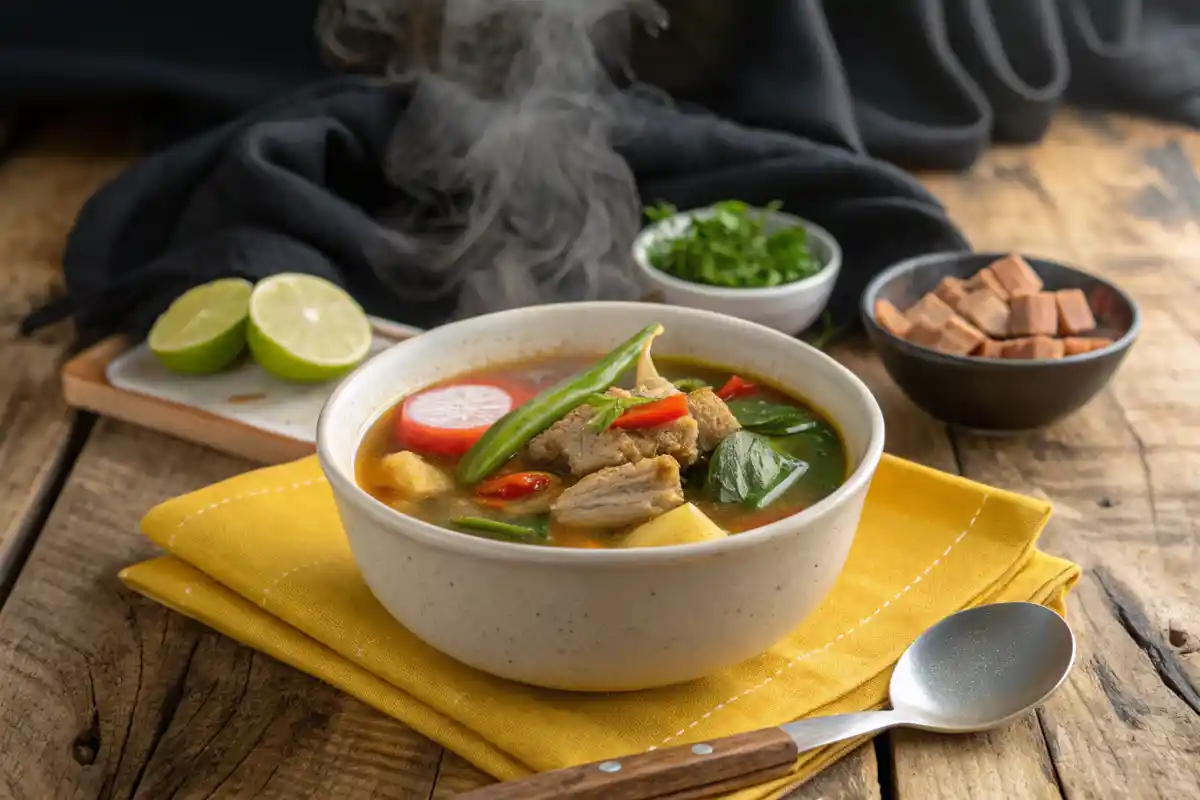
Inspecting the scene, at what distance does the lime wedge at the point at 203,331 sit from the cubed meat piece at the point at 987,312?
1377 millimetres

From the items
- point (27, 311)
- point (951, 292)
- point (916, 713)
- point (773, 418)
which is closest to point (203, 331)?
point (27, 311)

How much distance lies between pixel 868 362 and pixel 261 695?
1509 millimetres

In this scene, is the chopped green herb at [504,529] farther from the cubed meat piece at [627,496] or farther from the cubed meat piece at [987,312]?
the cubed meat piece at [987,312]

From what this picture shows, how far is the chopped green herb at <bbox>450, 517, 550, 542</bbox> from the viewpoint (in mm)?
1536

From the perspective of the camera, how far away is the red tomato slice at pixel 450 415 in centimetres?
177

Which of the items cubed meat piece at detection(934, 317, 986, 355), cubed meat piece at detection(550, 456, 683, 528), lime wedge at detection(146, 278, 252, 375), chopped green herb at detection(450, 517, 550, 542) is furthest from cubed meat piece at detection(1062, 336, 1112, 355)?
lime wedge at detection(146, 278, 252, 375)

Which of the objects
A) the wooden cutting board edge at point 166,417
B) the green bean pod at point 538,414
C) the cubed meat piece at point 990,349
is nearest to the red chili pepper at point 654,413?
the green bean pod at point 538,414

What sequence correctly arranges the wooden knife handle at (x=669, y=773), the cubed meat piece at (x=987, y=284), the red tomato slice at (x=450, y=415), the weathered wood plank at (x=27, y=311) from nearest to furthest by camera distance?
the wooden knife handle at (x=669, y=773)
the red tomato slice at (x=450, y=415)
the weathered wood plank at (x=27, y=311)
the cubed meat piece at (x=987, y=284)

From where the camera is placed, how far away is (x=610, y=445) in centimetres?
166

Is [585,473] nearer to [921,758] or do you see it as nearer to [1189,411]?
[921,758]

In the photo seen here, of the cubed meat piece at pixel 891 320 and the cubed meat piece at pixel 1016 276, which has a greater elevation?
the cubed meat piece at pixel 1016 276

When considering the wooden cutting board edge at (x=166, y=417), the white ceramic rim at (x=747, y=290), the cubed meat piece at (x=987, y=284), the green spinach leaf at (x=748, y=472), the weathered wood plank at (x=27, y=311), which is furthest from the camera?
the white ceramic rim at (x=747, y=290)

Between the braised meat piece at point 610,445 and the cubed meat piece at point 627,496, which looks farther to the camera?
the braised meat piece at point 610,445

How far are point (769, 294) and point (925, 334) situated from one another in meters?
0.37
